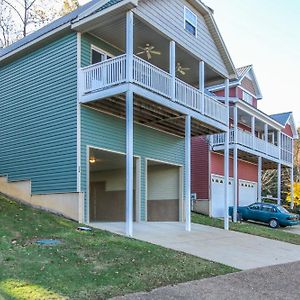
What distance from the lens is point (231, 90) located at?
30000mm

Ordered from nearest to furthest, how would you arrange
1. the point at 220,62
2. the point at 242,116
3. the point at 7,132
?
the point at 7,132 < the point at 220,62 < the point at 242,116

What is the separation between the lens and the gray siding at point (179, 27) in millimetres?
15008

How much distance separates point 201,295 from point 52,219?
7.45 m

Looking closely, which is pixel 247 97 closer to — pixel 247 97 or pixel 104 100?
pixel 247 97

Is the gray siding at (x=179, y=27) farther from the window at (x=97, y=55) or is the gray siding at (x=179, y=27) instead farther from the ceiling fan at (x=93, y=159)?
the ceiling fan at (x=93, y=159)

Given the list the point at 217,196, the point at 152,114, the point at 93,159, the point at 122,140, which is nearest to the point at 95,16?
the point at 152,114

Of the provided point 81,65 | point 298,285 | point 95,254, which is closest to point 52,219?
point 95,254

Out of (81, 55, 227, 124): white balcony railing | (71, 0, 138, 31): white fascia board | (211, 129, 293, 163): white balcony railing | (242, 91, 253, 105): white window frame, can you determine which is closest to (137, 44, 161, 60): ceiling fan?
(81, 55, 227, 124): white balcony railing

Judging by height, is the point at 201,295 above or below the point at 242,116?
below

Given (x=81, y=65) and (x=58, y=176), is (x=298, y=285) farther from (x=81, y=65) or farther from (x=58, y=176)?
(x=81, y=65)

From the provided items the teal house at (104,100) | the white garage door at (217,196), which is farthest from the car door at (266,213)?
the teal house at (104,100)

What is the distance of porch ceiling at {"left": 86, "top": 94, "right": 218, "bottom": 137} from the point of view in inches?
592

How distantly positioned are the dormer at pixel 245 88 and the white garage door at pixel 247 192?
20.2 ft

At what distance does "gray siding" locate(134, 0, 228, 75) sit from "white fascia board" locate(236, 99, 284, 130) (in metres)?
5.72
